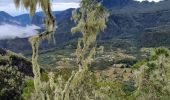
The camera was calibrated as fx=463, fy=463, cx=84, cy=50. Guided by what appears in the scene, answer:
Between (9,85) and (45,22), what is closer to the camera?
(45,22)

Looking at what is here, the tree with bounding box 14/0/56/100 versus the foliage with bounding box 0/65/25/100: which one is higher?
the tree with bounding box 14/0/56/100

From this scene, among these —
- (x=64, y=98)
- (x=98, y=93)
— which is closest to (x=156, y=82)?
(x=98, y=93)

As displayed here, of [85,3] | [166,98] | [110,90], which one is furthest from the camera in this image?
[110,90]

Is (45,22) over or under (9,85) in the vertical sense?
over

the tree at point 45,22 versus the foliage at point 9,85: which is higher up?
the tree at point 45,22

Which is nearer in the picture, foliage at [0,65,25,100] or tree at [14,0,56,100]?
tree at [14,0,56,100]

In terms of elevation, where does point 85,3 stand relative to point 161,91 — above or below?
above

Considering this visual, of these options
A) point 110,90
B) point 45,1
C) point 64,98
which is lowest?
point 110,90

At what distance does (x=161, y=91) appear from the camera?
48.0 meters

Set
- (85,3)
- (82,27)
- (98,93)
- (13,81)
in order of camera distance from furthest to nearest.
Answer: (98,93), (13,81), (85,3), (82,27)

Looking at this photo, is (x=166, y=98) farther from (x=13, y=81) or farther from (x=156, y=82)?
(x=13, y=81)

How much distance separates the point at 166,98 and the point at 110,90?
11.7m

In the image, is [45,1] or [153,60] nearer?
[45,1]

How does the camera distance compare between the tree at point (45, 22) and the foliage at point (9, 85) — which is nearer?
the tree at point (45, 22)
